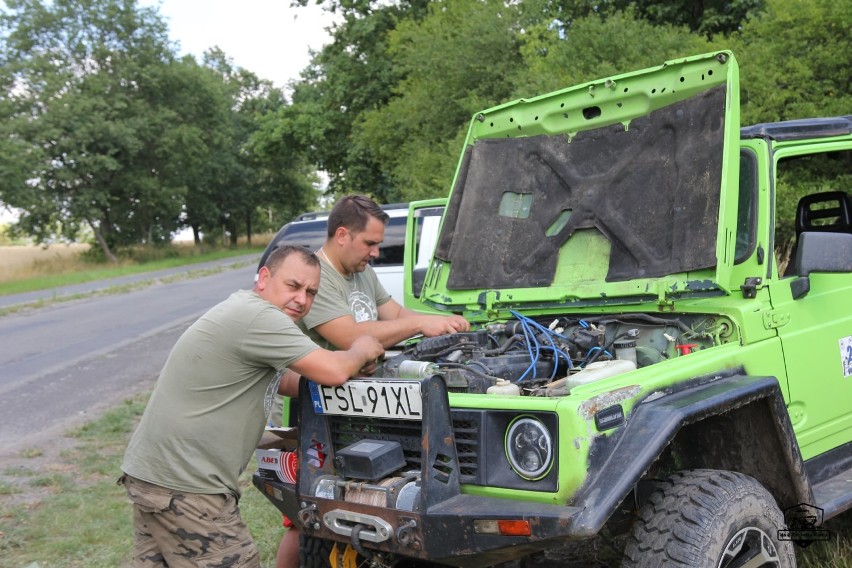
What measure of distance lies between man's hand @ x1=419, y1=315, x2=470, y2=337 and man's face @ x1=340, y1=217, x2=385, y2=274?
0.44 metres

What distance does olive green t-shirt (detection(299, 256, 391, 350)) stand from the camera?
4.03 meters

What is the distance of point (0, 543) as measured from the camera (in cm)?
519

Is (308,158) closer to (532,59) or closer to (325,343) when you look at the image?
(532,59)

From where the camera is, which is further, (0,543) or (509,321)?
(0,543)

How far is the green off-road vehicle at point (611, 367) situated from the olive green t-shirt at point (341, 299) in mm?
364

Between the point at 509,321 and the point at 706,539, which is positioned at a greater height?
the point at 509,321

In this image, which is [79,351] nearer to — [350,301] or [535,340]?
[350,301]

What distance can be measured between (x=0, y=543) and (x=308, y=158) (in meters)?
27.9

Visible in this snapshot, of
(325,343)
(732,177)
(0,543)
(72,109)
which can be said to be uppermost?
(72,109)

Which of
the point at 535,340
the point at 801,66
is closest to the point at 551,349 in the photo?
the point at 535,340

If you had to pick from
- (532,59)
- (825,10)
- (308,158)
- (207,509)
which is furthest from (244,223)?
(207,509)

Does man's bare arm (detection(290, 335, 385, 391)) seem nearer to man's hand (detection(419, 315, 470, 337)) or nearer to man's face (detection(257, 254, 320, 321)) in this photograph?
man's face (detection(257, 254, 320, 321))

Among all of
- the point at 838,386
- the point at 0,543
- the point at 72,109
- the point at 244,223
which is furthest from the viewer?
the point at 244,223

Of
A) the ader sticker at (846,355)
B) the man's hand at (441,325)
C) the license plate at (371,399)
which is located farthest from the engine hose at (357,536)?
the ader sticker at (846,355)
